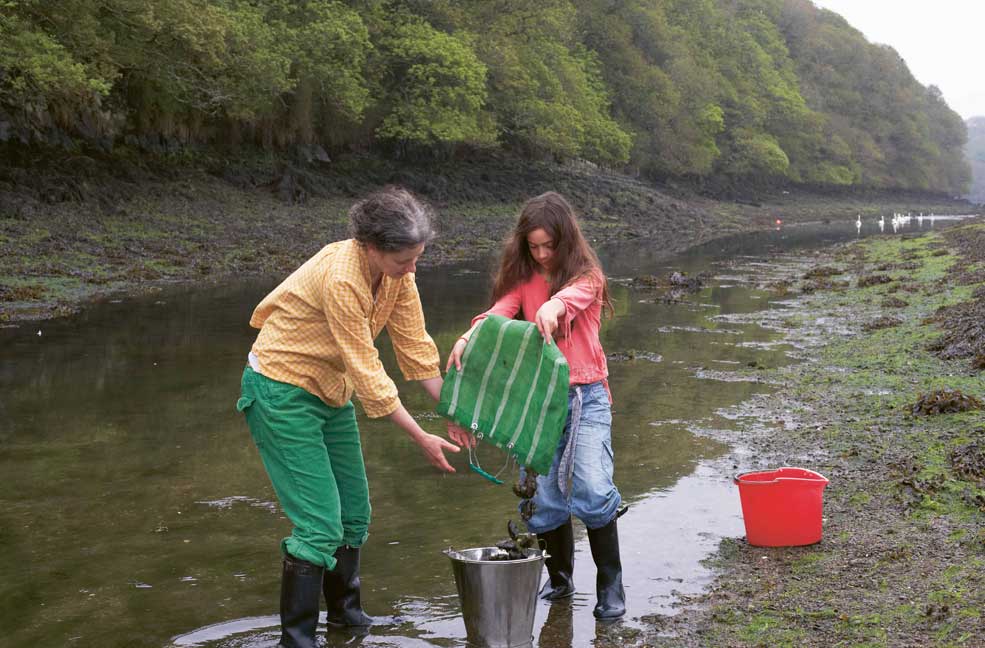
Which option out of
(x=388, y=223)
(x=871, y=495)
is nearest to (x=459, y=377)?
(x=388, y=223)

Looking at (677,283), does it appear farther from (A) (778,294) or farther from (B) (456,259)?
(B) (456,259)

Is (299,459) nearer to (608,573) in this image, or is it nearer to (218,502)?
(608,573)

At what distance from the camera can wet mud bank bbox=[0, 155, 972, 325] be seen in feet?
60.9

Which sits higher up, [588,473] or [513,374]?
[513,374]

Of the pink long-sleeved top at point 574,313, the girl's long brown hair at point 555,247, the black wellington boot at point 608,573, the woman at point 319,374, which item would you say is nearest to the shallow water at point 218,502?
the black wellington boot at point 608,573

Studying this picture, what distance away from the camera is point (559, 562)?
5246 mm

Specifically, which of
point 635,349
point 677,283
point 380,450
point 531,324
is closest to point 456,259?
point 677,283

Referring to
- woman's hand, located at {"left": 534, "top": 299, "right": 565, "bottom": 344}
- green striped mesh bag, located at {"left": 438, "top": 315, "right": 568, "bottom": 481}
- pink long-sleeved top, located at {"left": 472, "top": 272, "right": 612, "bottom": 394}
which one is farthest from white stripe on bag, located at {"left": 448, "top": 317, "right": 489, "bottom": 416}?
woman's hand, located at {"left": 534, "top": 299, "right": 565, "bottom": 344}

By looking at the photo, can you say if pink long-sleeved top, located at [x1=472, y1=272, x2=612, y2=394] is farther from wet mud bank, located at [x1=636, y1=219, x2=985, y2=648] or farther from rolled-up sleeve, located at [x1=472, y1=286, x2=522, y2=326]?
wet mud bank, located at [x1=636, y1=219, x2=985, y2=648]

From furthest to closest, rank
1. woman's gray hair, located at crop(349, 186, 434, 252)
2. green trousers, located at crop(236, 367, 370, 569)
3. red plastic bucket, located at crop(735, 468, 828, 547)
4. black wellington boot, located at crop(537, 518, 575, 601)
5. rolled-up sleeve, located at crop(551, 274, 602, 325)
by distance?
1. red plastic bucket, located at crop(735, 468, 828, 547)
2. black wellington boot, located at crop(537, 518, 575, 601)
3. rolled-up sleeve, located at crop(551, 274, 602, 325)
4. green trousers, located at crop(236, 367, 370, 569)
5. woman's gray hair, located at crop(349, 186, 434, 252)

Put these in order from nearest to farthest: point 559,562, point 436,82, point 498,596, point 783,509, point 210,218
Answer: point 498,596
point 559,562
point 783,509
point 210,218
point 436,82

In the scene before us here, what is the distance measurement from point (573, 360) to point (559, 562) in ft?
3.31

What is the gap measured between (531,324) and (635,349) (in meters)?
8.87

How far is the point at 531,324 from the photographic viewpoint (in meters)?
4.62
